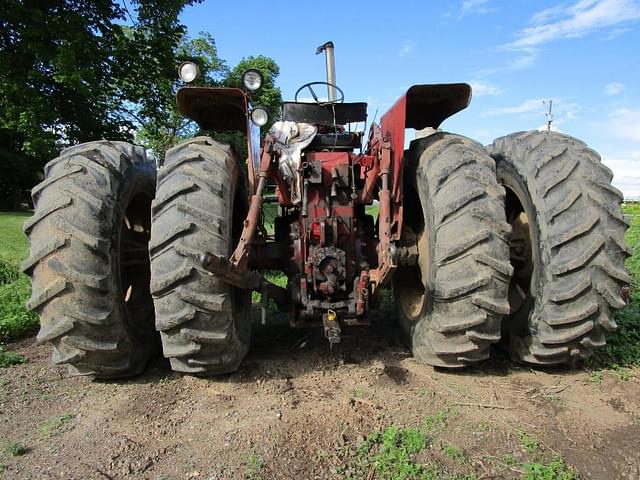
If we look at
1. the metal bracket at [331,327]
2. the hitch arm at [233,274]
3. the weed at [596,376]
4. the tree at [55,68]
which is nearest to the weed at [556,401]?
the weed at [596,376]

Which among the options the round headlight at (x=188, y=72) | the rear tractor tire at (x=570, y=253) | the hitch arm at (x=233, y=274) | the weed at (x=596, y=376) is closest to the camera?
the hitch arm at (x=233, y=274)

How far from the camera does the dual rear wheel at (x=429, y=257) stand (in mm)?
3092

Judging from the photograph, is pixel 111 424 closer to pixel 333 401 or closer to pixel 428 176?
pixel 333 401

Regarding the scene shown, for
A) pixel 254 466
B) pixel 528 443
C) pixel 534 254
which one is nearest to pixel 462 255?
pixel 534 254

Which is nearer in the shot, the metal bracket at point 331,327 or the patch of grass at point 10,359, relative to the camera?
the metal bracket at point 331,327

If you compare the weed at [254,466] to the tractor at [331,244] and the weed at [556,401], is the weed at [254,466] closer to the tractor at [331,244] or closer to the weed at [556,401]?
the tractor at [331,244]

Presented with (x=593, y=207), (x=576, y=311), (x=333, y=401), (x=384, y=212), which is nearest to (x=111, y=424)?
(x=333, y=401)

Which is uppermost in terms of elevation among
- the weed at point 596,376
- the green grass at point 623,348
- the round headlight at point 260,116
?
the round headlight at point 260,116

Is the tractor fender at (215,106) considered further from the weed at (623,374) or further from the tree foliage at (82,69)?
the tree foliage at (82,69)

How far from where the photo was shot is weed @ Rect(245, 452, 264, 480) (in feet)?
8.00

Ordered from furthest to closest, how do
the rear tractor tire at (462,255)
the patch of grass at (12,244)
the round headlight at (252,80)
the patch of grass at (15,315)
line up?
the patch of grass at (12,244), the patch of grass at (15,315), the round headlight at (252,80), the rear tractor tire at (462,255)

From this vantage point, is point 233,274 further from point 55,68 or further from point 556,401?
point 55,68

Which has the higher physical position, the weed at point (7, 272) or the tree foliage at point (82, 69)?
the tree foliage at point (82, 69)

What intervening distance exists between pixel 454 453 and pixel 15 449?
2.42 meters
